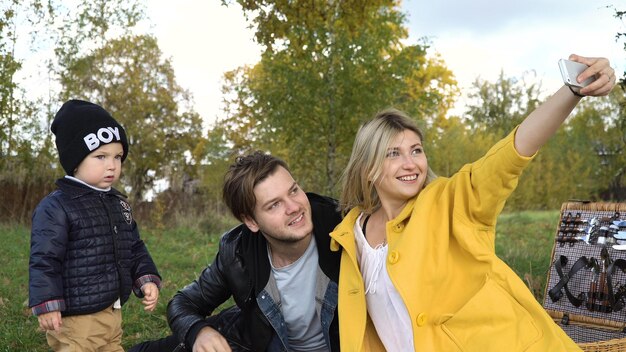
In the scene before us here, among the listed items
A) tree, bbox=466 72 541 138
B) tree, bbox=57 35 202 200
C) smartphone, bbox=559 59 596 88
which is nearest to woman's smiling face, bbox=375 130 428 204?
smartphone, bbox=559 59 596 88

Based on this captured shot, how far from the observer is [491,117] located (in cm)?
2975

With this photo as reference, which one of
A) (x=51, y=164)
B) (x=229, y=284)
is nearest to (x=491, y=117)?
(x=51, y=164)

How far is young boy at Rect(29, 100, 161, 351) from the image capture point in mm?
2908

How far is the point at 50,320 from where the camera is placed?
2836 millimetres

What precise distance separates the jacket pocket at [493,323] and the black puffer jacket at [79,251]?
1.74 m

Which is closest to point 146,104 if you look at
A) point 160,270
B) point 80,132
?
point 160,270

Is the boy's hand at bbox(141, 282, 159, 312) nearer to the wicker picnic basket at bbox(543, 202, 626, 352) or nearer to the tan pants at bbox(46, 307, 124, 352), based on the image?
the tan pants at bbox(46, 307, 124, 352)

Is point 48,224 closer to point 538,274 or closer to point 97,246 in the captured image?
point 97,246

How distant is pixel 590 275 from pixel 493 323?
1.78 meters

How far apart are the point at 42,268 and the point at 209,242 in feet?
23.2

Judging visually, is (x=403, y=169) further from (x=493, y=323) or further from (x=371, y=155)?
(x=493, y=323)

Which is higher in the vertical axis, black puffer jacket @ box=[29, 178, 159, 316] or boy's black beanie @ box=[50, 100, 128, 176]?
boy's black beanie @ box=[50, 100, 128, 176]

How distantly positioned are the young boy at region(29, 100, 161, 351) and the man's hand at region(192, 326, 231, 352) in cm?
51

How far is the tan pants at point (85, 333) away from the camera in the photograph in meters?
2.99
